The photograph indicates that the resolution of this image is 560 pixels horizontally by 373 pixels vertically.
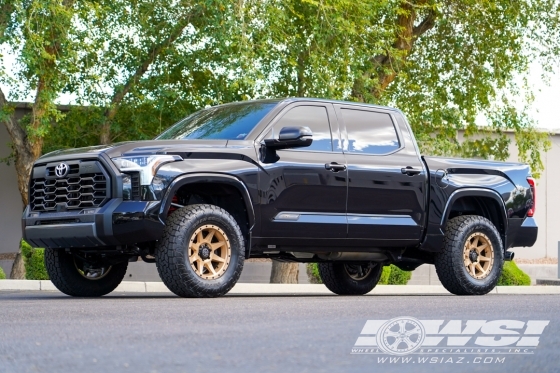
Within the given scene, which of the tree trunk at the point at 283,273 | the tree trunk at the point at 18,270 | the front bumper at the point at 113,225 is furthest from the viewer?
the tree trunk at the point at 283,273

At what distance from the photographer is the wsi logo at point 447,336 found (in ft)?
19.7

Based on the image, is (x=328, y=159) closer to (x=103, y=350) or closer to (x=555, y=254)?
(x=103, y=350)

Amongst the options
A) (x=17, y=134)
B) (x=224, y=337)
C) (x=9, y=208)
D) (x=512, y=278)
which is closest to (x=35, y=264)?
(x=17, y=134)

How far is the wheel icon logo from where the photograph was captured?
19.7ft

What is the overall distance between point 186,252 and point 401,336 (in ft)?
12.7

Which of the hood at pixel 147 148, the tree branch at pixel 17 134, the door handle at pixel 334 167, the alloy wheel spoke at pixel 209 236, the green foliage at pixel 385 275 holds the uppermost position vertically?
the tree branch at pixel 17 134

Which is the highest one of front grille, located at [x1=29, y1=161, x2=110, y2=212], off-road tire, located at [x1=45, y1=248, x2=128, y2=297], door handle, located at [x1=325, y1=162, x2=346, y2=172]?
door handle, located at [x1=325, y1=162, x2=346, y2=172]

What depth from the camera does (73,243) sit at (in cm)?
1029

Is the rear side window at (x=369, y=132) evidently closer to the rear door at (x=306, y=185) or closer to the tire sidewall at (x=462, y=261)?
the rear door at (x=306, y=185)

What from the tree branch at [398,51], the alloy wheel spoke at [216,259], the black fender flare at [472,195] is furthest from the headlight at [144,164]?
the tree branch at [398,51]

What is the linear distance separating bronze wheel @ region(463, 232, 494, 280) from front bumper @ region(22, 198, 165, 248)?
4014mm

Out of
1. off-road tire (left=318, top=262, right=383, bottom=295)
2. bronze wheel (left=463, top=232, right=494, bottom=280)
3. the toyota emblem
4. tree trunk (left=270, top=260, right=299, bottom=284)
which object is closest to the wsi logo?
the toyota emblem

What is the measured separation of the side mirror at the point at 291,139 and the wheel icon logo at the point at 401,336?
334cm

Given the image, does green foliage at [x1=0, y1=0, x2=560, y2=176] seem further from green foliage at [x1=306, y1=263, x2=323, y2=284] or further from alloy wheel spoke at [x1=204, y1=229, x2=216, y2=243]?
alloy wheel spoke at [x1=204, y1=229, x2=216, y2=243]
